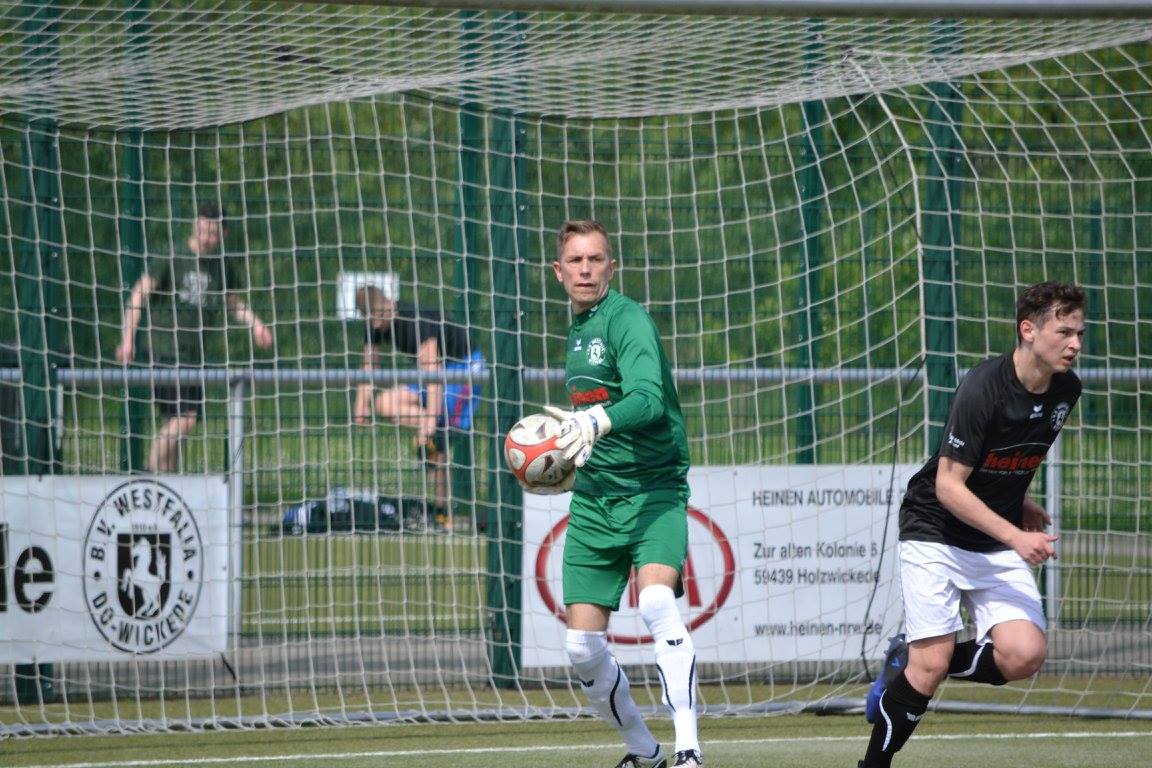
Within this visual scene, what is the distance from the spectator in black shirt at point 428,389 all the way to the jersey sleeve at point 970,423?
351 centimetres

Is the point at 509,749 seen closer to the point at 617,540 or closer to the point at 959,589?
the point at 617,540

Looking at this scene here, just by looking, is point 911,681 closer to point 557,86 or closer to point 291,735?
point 291,735

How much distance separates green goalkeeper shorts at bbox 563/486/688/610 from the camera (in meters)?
5.24

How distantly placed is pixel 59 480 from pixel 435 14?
3.08 meters

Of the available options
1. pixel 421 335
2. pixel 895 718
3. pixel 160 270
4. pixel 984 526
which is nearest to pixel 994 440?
pixel 984 526

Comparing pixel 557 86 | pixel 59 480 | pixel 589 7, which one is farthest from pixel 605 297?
pixel 59 480

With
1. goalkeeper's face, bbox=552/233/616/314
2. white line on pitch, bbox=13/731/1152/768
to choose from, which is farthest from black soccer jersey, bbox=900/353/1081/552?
white line on pitch, bbox=13/731/1152/768

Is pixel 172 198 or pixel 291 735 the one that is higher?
A: pixel 172 198

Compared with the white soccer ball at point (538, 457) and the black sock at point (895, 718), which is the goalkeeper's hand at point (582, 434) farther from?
the black sock at point (895, 718)

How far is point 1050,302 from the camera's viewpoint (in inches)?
197

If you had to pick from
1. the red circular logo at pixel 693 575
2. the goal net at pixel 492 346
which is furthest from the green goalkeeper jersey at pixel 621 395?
the red circular logo at pixel 693 575

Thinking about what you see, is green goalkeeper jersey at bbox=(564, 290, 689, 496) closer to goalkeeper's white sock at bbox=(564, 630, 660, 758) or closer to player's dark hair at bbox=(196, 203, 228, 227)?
goalkeeper's white sock at bbox=(564, 630, 660, 758)

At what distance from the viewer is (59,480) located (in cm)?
731

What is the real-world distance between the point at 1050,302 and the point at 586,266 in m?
1.68
